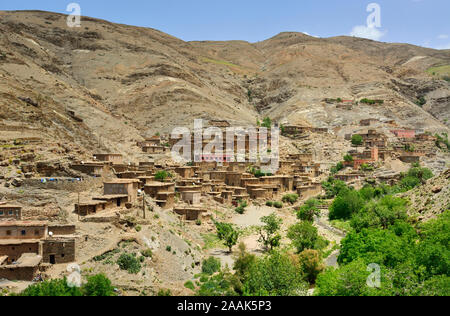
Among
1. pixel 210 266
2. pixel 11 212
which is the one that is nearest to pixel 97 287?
pixel 210 266

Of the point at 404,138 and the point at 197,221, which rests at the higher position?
the point at 404,138

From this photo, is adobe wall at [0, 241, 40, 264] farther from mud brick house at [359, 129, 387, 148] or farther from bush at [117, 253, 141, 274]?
mud brick house at [359, 129, 387, 148]

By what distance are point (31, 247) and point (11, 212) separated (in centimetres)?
321

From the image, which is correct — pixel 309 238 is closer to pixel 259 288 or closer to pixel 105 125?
pixel 259 288

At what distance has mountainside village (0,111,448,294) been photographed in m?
17.8

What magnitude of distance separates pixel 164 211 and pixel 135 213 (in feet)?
17.8

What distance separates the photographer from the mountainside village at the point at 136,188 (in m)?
17.8

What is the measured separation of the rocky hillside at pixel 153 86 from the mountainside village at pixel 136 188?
7208mm

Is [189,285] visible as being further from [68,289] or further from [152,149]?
[152,149]

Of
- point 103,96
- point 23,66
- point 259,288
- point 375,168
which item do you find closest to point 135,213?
point 259,288

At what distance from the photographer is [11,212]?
19922mm

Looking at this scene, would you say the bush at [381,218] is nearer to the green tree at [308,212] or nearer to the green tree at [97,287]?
the green tree at [308,212]

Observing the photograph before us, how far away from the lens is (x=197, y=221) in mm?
29328
